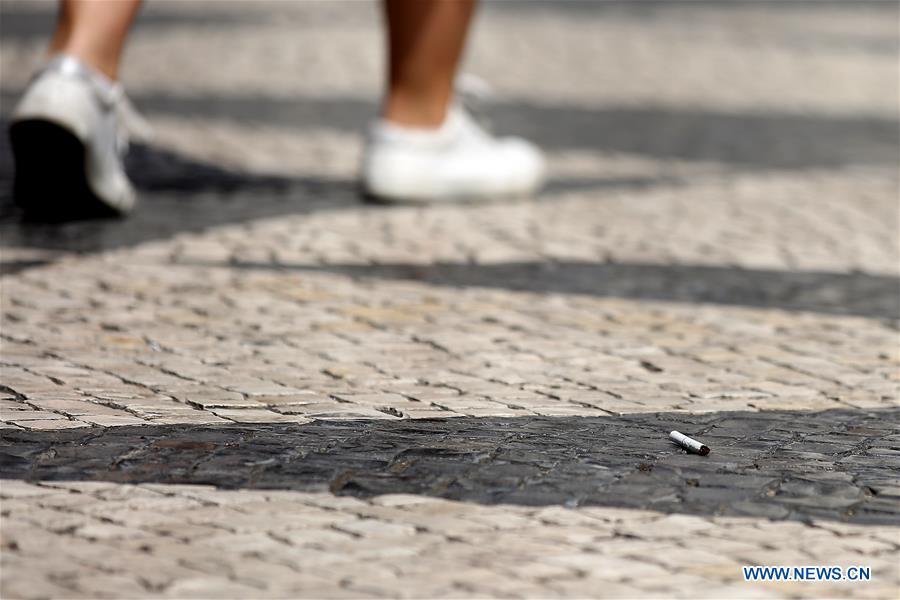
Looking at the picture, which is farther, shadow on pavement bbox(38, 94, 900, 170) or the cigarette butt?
shadow on pavement bbox(38, 94, 900, 170)

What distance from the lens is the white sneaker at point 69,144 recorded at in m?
5.04

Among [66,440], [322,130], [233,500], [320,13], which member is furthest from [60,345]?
[320,13]

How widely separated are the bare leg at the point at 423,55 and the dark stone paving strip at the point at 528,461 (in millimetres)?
3014

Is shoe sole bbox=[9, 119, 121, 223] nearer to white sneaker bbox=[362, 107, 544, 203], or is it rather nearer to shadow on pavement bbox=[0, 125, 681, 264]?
shadow on pavement bbox=[0, 125, 681, 264]

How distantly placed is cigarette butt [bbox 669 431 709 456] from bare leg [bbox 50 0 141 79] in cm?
250

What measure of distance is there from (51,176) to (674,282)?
5.99ft

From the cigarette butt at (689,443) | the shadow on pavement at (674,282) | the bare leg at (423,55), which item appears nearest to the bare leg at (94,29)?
the shadow on pavement at (674,282)

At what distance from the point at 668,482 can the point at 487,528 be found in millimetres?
402

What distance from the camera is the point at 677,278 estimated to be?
200 inches

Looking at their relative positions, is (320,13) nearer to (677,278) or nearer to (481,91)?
(481,91)

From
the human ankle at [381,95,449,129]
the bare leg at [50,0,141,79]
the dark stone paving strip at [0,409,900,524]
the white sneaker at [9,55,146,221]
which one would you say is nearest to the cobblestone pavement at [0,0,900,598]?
the dark stone paving strip at [0,409,900,524]

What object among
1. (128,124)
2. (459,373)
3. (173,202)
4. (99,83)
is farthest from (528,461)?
(128,124)

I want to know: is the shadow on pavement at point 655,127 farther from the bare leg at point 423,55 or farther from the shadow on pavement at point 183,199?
the bare leg at point 423,55

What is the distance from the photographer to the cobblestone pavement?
Answer: 2.71 metres
